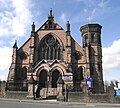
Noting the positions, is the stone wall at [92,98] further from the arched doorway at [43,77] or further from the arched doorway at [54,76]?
the arched doorway at [43,77]

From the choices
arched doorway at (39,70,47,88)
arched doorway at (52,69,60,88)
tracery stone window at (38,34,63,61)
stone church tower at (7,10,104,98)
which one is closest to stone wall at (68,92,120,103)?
stone church tower at (7,10,104,98)

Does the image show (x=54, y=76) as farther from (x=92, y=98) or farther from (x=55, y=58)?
Result: (x=92, y=98)

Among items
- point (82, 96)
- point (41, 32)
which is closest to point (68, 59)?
point (41, 32)

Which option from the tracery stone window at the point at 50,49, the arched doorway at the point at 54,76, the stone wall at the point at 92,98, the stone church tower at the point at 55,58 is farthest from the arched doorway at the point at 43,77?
the stone wall at the point at 92,98

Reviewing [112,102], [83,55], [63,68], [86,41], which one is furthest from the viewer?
[86,41]

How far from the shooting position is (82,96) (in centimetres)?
3192

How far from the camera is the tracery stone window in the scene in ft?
159

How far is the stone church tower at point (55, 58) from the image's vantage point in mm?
45062

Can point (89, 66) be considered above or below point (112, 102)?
above

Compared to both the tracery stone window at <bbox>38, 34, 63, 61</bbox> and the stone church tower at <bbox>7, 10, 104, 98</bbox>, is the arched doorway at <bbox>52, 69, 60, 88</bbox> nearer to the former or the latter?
the stone church tower at <bbox>7, 10, 104, 98</bbox>

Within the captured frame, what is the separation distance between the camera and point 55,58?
48.3 metres

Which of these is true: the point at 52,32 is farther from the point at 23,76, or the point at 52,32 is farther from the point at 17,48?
the point at 23,76

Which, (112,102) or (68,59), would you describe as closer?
(112,102)

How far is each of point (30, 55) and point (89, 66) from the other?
13461 mm
